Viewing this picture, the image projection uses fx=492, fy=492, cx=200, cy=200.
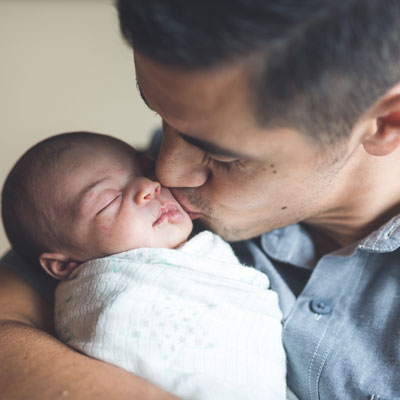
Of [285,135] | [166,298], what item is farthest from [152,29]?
[166,298]

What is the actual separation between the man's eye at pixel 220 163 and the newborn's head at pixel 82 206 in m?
0.13

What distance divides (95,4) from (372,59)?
178 cm

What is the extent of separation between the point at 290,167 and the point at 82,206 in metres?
0.42

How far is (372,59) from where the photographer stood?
72 cm

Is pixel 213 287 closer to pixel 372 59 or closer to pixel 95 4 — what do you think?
pixel 372 59

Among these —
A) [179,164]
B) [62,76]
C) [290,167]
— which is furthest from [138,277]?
[62,76]

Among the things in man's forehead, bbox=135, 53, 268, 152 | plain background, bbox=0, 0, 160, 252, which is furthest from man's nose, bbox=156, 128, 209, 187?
plain background, bbox=0, 0, 160, 252

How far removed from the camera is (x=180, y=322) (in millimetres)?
847

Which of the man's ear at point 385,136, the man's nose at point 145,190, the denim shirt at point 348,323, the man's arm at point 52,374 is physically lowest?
the denim shirt at point 348,323

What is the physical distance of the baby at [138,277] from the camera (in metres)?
0.83

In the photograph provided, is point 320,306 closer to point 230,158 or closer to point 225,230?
point 225,230

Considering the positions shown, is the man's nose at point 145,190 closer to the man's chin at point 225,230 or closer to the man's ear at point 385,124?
the man's chin at point 225,230

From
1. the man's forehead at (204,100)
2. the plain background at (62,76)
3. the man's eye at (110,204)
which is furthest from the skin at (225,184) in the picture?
the plain background at (62,76)

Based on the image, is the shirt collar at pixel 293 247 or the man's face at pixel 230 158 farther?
the shirt collar at pixel 293 247
